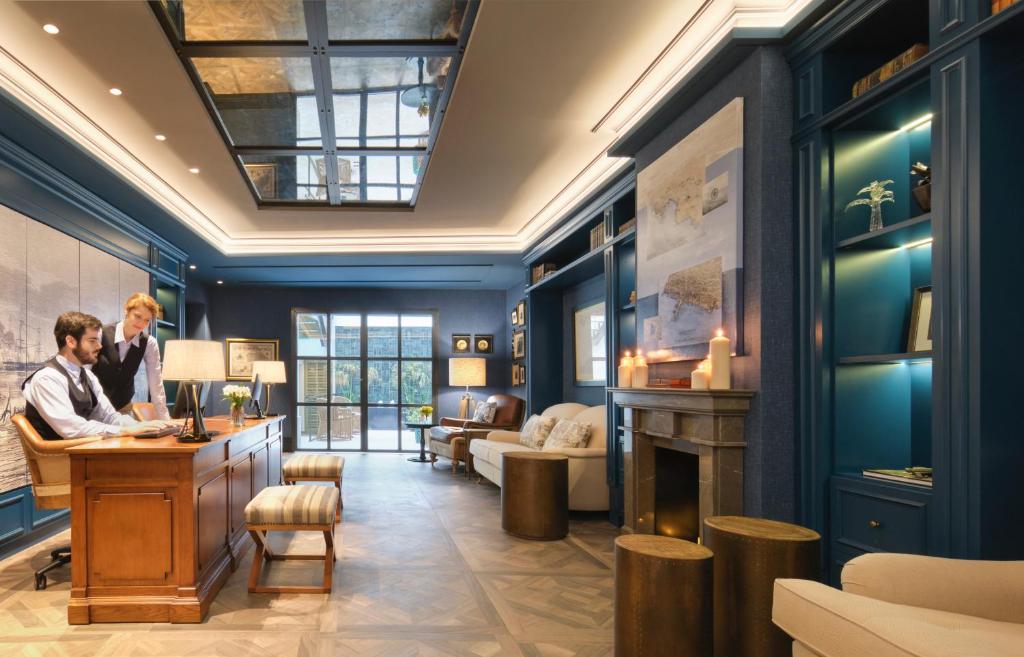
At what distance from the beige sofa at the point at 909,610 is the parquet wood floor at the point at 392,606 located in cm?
119

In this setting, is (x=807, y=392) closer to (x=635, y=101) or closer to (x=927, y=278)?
(x=927, y=278)

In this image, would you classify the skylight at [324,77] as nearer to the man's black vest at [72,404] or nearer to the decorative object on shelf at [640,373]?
the man's black vest at [72,404]

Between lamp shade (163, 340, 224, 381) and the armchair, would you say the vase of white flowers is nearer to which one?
lamp shade (163, 340, 224, 381)

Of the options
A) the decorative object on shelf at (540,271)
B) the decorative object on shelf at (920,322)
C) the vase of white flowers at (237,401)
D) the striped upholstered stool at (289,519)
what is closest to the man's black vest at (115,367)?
the vase of white flowers at (237,401)

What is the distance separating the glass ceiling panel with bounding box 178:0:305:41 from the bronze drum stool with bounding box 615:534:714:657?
10.1ft

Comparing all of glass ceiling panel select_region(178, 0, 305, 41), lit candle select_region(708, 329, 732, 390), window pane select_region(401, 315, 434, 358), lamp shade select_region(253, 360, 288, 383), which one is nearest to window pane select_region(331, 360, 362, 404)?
window pane select_region(401, 315, 434, 358)

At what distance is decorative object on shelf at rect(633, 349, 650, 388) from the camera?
13.3 feet

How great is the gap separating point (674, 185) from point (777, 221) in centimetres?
90

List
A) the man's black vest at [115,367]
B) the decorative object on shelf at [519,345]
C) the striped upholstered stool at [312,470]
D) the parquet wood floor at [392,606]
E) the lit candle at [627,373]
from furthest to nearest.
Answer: the decorative object on shelf at [519,345], the striped upholstered stool at [312,470], the man's black vest at [115,367], the lit candle at [627,373], the parquet wood floor at [392,606]

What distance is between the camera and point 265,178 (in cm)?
586

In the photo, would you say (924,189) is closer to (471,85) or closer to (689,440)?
(689,440)

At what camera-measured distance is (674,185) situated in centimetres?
381

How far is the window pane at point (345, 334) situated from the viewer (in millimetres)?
10805

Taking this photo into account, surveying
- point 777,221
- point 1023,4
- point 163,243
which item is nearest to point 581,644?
point 777,221
